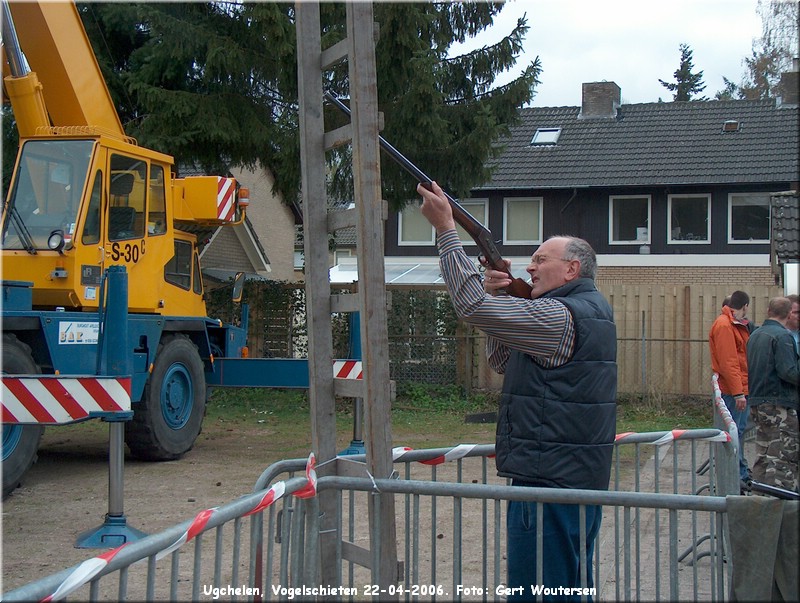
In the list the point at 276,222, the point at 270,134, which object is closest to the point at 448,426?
the point at 270,134

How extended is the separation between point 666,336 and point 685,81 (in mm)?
52135

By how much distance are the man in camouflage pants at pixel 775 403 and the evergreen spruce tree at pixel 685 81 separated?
59152mm

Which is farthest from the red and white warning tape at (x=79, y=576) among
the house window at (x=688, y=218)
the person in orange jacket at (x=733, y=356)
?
the house window at (x=688, y=218)

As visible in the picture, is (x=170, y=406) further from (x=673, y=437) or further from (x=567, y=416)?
(x=567, y=416)

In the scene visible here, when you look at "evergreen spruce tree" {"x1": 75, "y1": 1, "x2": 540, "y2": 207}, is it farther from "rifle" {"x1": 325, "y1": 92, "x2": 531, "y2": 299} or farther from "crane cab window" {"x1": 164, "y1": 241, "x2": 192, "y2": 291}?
"rifle" {"x1": 325, "y1": 92, "x2": 531, "y2": 299}

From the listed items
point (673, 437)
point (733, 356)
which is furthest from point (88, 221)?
point (733, 356)

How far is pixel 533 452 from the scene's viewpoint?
3.47 m

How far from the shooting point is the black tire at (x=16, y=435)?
798 cm

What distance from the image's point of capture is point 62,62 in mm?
9992

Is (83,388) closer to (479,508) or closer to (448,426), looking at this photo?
(479,508)

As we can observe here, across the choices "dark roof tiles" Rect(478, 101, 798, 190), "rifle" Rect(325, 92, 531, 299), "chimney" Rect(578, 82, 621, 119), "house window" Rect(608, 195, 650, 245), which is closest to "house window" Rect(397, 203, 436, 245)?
"dark roof tiles" Rect(478, 101, 798, 190)

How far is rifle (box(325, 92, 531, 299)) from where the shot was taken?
13.0ft

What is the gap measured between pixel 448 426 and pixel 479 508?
19.7 ft

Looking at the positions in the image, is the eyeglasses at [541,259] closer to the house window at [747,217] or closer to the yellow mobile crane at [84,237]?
the yellow mobile crane at [84,237]
